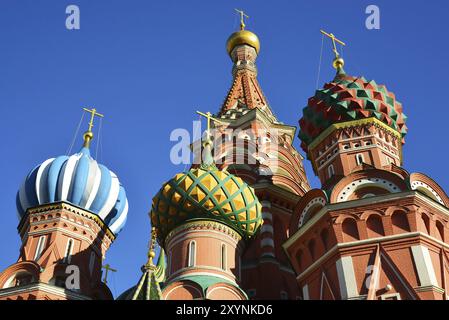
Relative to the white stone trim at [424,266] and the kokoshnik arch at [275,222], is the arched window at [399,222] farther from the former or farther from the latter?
the white stone trim at [424,266]

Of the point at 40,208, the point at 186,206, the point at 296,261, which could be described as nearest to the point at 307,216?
the point at 296,261

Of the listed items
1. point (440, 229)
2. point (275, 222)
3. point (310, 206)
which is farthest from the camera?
point (275, 222)

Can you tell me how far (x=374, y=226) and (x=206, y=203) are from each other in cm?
508

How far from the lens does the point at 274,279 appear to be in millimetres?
18344

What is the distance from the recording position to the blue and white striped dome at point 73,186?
19.2 m

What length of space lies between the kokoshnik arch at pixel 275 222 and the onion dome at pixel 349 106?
4 cm

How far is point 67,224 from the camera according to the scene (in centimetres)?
1892

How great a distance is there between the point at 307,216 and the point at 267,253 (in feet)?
10.8

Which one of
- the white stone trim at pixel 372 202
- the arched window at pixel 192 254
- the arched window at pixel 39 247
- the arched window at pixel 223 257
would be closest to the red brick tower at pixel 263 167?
the arched window at pixel 223 257

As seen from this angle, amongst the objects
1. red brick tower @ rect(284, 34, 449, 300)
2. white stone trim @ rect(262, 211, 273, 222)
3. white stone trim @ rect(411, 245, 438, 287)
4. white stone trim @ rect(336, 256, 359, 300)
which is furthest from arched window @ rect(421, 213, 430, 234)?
white stone trim @ rect(262, 211, 273, 222)

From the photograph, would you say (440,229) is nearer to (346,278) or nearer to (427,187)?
(427,187)

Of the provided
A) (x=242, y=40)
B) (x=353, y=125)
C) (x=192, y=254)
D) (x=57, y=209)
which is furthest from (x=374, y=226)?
(x=242, y=40)

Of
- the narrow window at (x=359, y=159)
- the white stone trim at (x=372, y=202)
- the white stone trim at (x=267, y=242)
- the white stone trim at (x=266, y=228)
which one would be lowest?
the white stone trim at (x=372, y=202)
